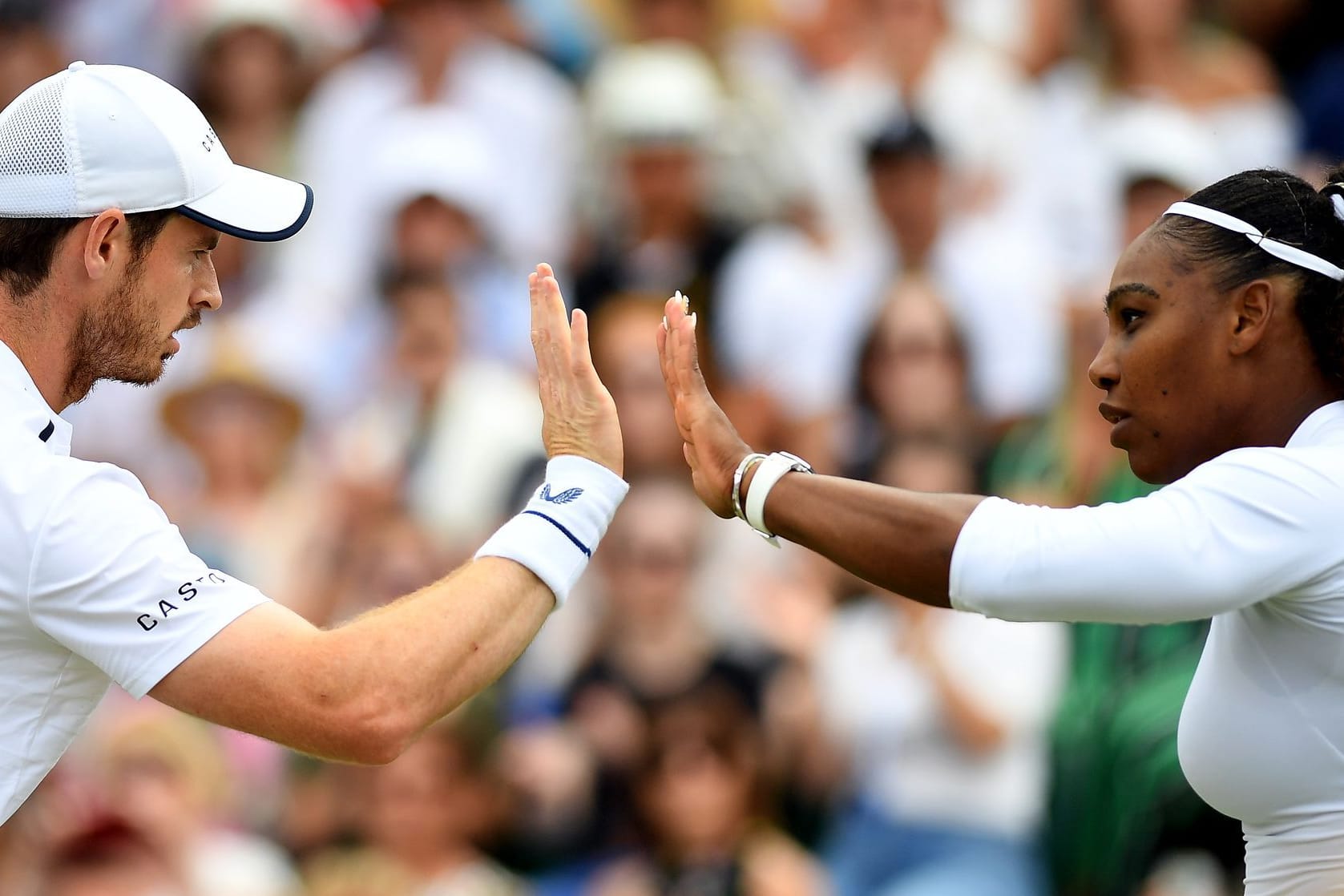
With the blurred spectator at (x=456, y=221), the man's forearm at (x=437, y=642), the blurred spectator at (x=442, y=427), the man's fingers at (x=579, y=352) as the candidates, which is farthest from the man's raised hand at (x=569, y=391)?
the blurred spectator at (x=456, y=221)

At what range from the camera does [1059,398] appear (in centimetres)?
725

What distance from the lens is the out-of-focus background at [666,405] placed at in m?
6.47

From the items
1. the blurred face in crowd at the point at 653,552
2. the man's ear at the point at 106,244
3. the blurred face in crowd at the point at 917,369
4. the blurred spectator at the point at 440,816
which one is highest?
the blurred face in crowd at the point at 917,369

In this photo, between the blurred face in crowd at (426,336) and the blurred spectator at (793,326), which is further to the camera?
the blurred face in crowd at (426,336)

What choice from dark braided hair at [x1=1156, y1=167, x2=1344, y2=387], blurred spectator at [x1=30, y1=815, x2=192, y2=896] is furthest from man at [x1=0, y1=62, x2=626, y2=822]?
blurred spectator at [x1=30, y1=815, x2=192, y2=896]

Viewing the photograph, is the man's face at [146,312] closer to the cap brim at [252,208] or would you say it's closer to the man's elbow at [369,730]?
the cap brim at [252,208]

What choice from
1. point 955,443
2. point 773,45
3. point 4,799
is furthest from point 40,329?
point 773,45

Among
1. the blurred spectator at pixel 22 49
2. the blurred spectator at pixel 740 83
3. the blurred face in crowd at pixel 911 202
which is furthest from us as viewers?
the blurred spectator at pixel 22 49

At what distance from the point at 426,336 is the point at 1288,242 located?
4.99 meters

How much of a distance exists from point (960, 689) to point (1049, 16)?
11.2 ft

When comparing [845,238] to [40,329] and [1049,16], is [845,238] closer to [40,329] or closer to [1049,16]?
[1049,16]

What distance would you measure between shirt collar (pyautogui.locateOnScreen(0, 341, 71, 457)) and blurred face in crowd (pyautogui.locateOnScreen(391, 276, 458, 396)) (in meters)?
4.40

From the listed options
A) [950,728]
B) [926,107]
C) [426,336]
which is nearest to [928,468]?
[950,728]

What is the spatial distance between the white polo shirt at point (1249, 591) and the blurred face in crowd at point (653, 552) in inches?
154
